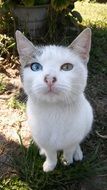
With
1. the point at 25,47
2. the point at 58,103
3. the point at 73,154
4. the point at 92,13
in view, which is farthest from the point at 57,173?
the point at 92,13

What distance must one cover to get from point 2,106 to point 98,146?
96 centimetres

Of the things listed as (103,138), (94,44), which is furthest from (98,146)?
(94,44)

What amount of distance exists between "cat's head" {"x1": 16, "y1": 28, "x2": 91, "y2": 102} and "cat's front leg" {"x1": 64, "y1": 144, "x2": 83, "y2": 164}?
487mm

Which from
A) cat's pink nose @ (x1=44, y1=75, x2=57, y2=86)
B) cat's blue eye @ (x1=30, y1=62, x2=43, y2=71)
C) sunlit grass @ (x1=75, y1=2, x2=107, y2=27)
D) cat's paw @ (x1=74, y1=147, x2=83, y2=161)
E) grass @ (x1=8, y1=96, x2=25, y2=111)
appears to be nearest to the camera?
cat's pink nose @ (x1=44, y1=75, x2=57, y2=86)

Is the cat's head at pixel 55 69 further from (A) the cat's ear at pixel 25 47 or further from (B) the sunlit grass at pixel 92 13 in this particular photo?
(B) the sunlit grass at pixel 92 13

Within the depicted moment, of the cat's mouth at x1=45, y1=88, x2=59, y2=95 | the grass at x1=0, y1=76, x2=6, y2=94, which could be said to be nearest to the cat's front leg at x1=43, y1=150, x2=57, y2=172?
the cat's mouth at x1=45, y1=88, x2=59, y2=95

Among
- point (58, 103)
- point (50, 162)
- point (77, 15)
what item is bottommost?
point (50, 162)

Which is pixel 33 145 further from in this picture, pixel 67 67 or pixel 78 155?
pixel 67 67

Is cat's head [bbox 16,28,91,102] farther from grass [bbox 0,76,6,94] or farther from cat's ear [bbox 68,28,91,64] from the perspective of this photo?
grass [bbox 0,76,6,94]

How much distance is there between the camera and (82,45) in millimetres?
2049

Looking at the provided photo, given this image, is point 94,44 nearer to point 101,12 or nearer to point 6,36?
point 6,36

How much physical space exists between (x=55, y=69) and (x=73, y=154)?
2.86 feet

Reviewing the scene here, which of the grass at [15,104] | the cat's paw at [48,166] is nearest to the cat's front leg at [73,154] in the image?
the cat's paw at [48,166]

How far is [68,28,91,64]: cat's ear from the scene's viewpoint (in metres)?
2.00
